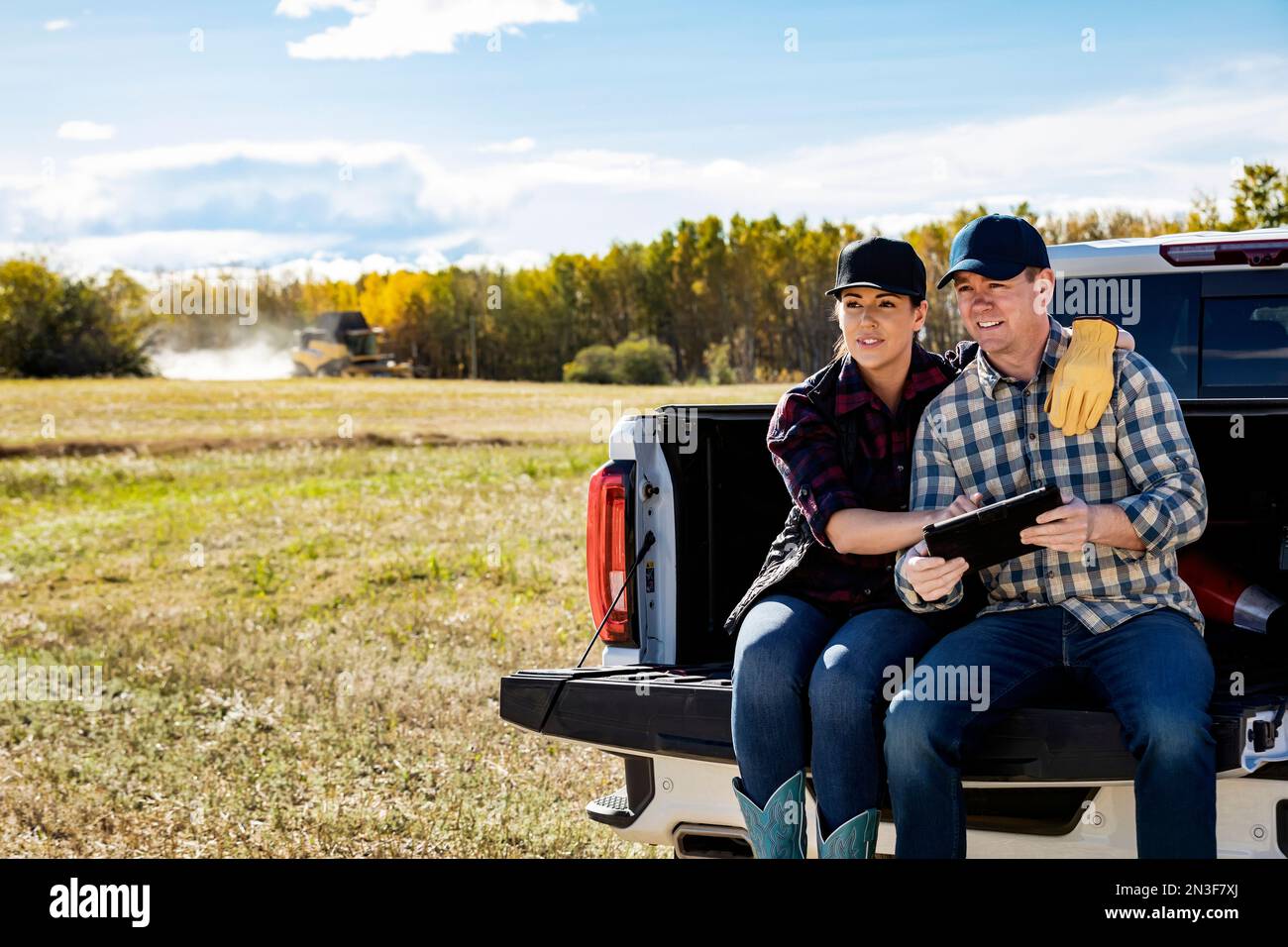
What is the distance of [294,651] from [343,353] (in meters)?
69.5

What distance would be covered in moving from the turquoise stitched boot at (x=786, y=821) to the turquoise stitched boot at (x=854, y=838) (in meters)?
0.10

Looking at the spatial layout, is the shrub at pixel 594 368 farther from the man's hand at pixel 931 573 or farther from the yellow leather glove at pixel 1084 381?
the man's hand at pixel 931 573

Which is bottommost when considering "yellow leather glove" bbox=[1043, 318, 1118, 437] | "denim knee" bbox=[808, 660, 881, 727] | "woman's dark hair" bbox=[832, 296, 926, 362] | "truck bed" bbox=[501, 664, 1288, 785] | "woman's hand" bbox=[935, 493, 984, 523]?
"truck bed" bbox=[501, 664, 1288, 785]

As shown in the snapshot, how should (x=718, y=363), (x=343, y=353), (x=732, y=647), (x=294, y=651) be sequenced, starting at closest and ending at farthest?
(x=732, y=647) < (x=294, y=651) < (x=718, y=363) < (x=343, y=353)

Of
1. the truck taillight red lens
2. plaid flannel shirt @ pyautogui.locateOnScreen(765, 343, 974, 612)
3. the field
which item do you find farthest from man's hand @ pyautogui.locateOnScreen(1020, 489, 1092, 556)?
the field

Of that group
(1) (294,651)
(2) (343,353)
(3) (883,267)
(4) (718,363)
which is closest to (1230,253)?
(3) (883,267)

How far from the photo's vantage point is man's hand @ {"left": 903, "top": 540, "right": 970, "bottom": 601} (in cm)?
326

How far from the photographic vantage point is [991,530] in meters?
3.21

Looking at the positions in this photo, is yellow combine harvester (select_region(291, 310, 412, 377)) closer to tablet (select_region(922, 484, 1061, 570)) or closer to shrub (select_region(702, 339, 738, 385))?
shrub (select_region(702, 339, 738, 385))

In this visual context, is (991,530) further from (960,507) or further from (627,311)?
(627,311)

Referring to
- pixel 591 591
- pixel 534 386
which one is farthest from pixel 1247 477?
pixel 534 386

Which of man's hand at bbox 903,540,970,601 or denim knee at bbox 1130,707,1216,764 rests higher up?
man's hand at bbox 903,540,970,601

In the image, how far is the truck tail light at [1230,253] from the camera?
4500 millimetres

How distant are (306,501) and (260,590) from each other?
5.24 meters
